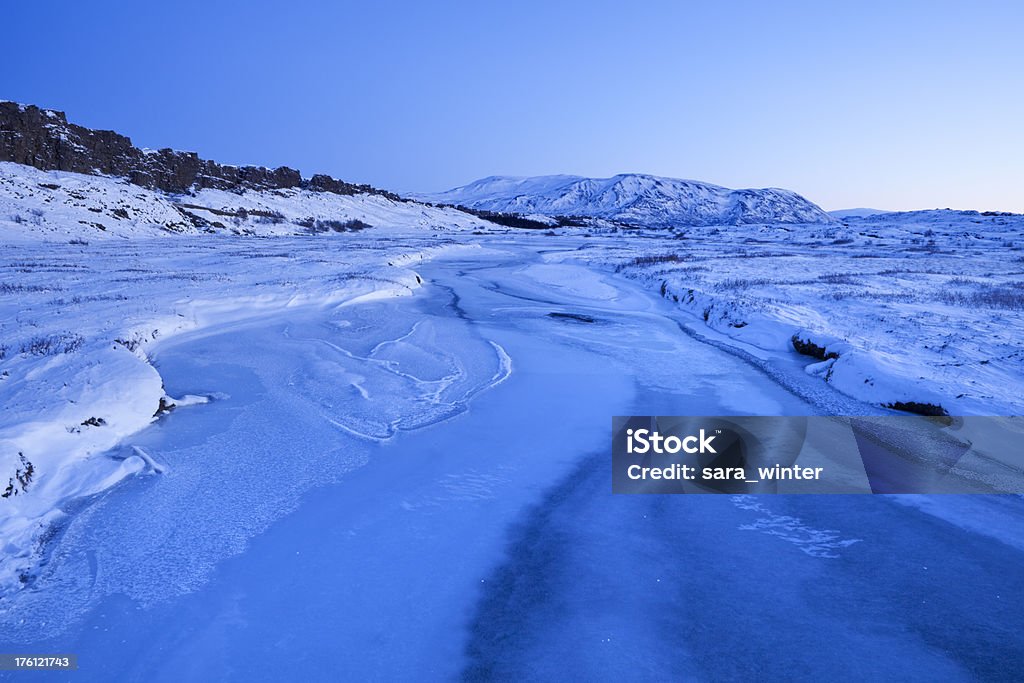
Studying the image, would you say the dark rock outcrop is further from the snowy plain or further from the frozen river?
the frozen river

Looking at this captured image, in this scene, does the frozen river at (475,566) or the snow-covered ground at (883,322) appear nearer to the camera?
the frozen river at (475,566)

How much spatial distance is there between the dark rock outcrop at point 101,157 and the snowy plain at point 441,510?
48851 millimetres

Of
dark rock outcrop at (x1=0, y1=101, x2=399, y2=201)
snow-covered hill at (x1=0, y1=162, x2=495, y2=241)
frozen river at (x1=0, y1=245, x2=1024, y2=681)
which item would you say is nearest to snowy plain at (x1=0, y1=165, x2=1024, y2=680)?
frozen river at (x1=0, y1=245, x2=1024, y2=681)

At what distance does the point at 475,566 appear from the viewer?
406 cm

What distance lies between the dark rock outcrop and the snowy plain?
48851 mm

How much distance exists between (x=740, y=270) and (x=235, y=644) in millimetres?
25360

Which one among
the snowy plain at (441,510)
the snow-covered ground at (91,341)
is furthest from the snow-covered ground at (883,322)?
the snow-covered ground at (91,341)

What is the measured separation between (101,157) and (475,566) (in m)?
67.7

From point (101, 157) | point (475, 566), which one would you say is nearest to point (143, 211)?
point (101, 157)

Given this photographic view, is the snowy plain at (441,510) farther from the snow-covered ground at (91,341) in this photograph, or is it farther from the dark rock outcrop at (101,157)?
the dark rock outcrop at (101,157)

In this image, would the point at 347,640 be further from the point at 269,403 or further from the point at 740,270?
the point at 740,270

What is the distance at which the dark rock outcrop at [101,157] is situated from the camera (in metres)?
46.6

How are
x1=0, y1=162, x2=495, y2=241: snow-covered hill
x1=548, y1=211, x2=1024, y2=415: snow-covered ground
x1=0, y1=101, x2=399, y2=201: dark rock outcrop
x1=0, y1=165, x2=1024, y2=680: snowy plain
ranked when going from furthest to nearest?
x1=0, y1=101, x2=399, y2=201: dark rock outcrop < x1=0, y1=162, x2=495, y2=241: snow-covered hill < x1=548, y1=211, x2=1024, y2=415: snow-covered ground < x1=0, y1=165, x2=1024, y2=680: snowy plain

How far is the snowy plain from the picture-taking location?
3.31 m
